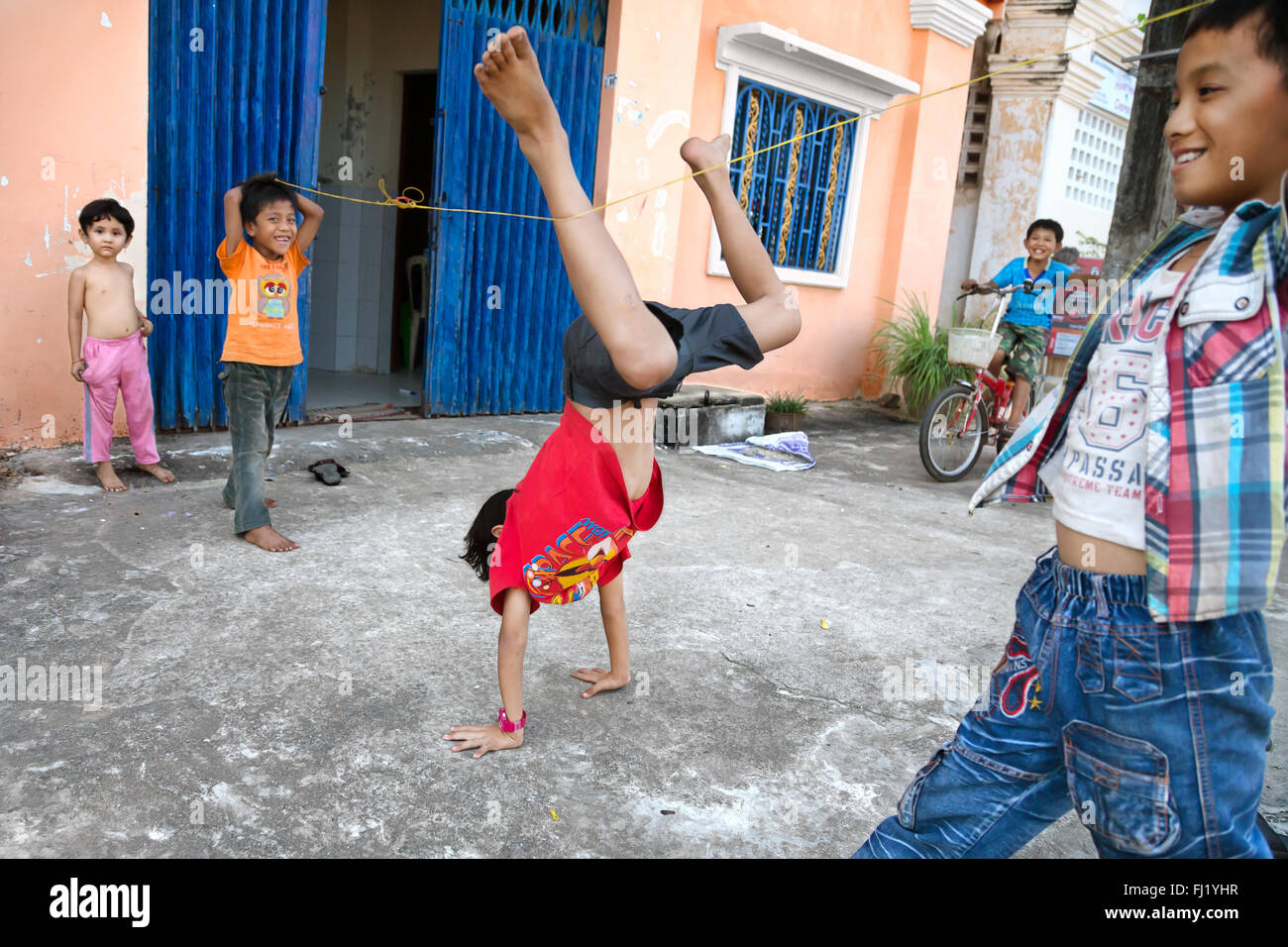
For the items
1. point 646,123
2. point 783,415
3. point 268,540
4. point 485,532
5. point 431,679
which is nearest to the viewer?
point 485,532

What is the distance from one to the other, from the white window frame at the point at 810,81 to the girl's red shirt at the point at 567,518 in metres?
4.59

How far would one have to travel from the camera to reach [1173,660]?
3.84 feet

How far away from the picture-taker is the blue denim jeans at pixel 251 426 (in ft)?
11.8

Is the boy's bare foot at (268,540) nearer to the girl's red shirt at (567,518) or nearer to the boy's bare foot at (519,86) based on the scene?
the girl's red shirt at (567,518)

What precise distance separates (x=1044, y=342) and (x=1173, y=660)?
5.45 metres

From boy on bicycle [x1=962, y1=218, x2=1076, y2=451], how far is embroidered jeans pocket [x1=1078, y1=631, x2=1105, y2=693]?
4.97 m

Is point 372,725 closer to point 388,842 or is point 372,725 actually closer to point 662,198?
point 388,842

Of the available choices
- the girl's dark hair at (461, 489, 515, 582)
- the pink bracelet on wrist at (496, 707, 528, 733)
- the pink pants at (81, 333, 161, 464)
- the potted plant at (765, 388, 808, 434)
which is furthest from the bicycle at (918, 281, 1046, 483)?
the pink pants at (81, 333, 161, 464)

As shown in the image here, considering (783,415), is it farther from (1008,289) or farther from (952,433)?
(1008,289)

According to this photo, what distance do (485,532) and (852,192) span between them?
22.8 ft

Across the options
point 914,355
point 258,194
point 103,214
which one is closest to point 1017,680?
point 258,194

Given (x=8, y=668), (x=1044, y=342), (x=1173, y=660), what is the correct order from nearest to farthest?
(x=1173, y=660) → (x=8, y=668) → (x=1044, y=342)

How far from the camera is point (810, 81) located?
763cm

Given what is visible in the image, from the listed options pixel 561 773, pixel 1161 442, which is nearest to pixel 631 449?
pixel 561 773
